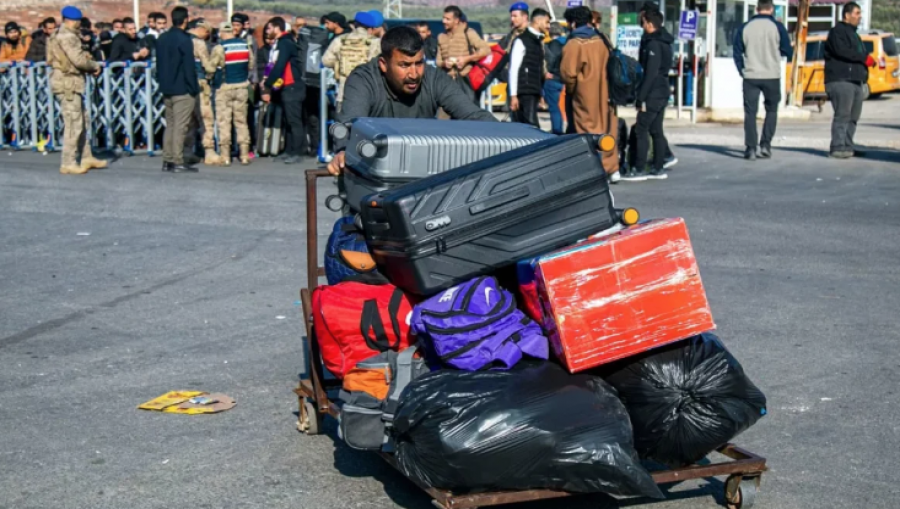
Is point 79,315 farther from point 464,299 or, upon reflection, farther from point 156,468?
point 464,299

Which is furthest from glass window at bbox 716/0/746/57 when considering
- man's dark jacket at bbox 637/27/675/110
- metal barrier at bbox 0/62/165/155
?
metal barrier at bbox 0/62/165/155

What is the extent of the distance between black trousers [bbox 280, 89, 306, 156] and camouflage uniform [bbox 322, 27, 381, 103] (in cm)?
179

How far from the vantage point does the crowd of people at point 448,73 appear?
47.0 ft

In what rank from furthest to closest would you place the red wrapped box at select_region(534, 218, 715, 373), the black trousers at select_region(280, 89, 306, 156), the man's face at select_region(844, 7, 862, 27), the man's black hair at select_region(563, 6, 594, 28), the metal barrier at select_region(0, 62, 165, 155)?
the metal barrier at select_region(0, 62, 165, 155)
the black trousers at select_region(280, 89, 306, 156)
the man's face at select_region(844, 7, 862, 27)
the man's black hair at select_region(563, 6, 594, 28)
the red wrapped box at select_region(534, 218, 715, 373)

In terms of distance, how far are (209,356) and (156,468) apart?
6.27ft

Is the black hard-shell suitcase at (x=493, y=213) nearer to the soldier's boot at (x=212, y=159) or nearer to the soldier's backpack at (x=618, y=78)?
the soldier's backpack at (x=618, y=78)

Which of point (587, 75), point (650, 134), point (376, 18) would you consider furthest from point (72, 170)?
point (650, 134)

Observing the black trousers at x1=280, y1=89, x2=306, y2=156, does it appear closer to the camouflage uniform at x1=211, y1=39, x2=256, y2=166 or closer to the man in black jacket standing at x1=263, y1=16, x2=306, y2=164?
the man in black jacket standing at x1=263, y1=16, x2=306, y2=164

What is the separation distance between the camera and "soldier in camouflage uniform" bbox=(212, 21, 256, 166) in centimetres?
1627

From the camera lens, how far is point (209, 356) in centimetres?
710

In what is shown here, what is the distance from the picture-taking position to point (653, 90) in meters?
14.7

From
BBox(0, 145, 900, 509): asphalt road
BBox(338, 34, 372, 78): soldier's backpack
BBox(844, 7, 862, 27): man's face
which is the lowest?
BBox(0, 145, 900, 509): asphalt road

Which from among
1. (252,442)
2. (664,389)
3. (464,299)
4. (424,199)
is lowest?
(252,442)

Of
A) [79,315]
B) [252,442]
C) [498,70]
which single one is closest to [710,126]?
[498,70]
